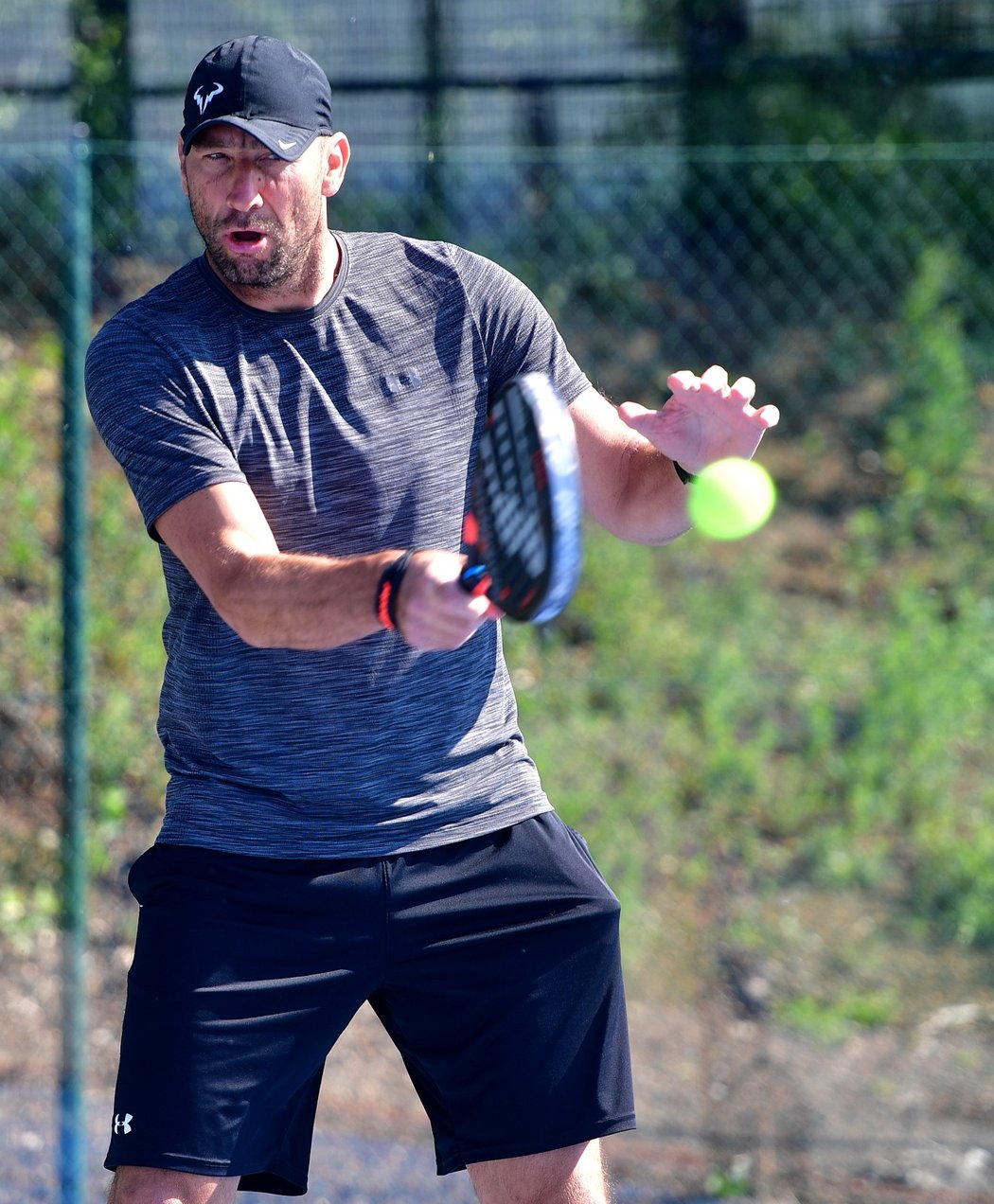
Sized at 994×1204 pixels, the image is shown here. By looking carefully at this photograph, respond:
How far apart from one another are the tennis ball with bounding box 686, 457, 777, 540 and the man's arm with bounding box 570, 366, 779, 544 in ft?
0.15

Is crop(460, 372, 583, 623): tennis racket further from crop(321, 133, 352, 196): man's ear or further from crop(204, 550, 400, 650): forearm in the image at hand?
crop(321, 133, 352, 196): man's ear

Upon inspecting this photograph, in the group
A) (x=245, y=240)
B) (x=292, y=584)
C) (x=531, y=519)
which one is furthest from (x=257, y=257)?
(x=531, y=519)

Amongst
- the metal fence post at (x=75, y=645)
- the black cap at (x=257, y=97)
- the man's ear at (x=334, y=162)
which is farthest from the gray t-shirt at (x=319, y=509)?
the metal fence post at (x=75, y=645)

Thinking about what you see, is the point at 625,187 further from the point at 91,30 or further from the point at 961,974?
the point at 961,974

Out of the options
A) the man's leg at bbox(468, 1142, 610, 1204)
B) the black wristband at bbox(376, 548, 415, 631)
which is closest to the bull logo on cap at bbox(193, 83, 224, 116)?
the black wristband at bbox(376, 548, 415, 631)

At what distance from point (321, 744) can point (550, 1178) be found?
0.77 meters

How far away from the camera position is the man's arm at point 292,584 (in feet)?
6.15

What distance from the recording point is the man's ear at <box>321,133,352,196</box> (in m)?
2.41

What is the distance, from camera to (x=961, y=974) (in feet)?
14.9

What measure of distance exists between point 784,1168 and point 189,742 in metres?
2.39

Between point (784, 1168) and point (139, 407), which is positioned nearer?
point (139, 407)

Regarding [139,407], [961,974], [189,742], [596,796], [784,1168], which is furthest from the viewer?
[596,796]

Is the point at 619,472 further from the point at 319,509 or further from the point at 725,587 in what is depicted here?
the point at 725,587

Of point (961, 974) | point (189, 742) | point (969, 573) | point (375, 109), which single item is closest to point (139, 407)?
point (189, 742)
